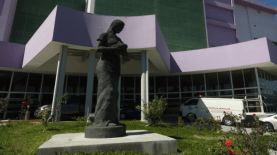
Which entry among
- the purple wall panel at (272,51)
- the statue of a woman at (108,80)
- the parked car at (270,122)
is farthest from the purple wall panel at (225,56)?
the statue of a woman at (108,80)

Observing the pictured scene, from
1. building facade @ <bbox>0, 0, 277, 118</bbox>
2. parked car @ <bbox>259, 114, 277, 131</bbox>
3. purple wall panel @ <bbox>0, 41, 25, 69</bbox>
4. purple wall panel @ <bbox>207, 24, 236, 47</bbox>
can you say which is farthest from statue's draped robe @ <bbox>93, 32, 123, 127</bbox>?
purple wall panel @ <bbox>207, 24, 236, 47</bbox>

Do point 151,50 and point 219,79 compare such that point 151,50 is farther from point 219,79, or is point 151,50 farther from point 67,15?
point 219,79

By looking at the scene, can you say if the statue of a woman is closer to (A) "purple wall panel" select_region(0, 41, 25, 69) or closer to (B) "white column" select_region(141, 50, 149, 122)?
(B) "white column" select_region(141, 50, 149, 122)

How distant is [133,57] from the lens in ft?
49.8

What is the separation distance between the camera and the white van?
1093 centimetres

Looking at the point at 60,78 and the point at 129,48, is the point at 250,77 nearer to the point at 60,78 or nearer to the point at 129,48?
the point at 129,48

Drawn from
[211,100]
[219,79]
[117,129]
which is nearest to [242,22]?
[219,79]

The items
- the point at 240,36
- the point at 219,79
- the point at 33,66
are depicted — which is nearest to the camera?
the point at 33,66

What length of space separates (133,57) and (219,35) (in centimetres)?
2023

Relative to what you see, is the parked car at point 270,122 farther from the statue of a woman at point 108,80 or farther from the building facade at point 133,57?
the statue of a woman at point 108,80

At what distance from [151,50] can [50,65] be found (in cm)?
1136

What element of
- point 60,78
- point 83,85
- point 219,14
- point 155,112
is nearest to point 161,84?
point 83,85

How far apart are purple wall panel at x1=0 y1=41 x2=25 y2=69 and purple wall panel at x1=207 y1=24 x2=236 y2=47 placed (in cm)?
2671

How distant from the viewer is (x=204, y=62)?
1573 cm
